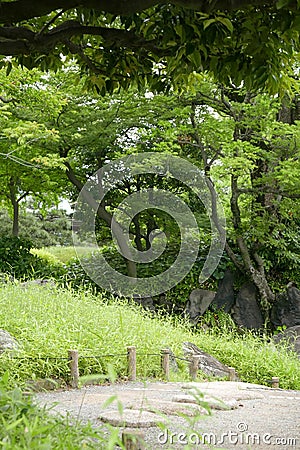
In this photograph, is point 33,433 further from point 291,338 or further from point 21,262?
point 21,262

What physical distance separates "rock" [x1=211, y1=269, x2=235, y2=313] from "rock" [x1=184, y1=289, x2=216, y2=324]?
11 centimetres

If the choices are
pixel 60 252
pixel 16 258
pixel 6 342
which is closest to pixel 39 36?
pixel 6 342

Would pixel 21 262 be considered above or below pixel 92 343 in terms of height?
above

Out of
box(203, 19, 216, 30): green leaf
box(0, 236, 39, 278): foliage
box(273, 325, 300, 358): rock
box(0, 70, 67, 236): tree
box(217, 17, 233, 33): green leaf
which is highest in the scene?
box(0, 70, 67, 236): tree

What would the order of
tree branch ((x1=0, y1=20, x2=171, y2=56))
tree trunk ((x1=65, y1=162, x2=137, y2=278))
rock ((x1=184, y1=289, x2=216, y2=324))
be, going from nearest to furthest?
1. tree branch ((x1=0, y1=20, x2=171, y2=56))
2. rock ((x1=184, y1=289, x2=216, y2=324))
3. tree trunk ((x1=65, y1=162, x2=137, y2=278))

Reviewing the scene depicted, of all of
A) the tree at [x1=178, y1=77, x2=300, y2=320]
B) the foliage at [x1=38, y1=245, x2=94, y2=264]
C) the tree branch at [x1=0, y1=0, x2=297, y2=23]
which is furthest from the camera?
the foliage at [x1=38, y1=245, x2=94, y2=264]

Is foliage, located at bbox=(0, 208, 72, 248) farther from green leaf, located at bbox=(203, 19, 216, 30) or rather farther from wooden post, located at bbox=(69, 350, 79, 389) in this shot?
green leaf, located at bbox=(203, 19, 216, 30)

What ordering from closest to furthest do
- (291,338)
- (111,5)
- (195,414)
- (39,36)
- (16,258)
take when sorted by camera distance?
(111,5), (39,36), (195,414), (291,338), (16,258)

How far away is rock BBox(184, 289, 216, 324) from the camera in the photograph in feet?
32.9

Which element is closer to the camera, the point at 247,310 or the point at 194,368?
the point at 194,368

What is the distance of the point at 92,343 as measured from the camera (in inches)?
220

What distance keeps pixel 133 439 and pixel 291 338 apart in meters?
7.25

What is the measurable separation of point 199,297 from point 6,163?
4.49m

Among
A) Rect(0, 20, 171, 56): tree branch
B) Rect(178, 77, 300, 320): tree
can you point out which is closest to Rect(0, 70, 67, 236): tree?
Rect(178, 77, 300, 320): tree
